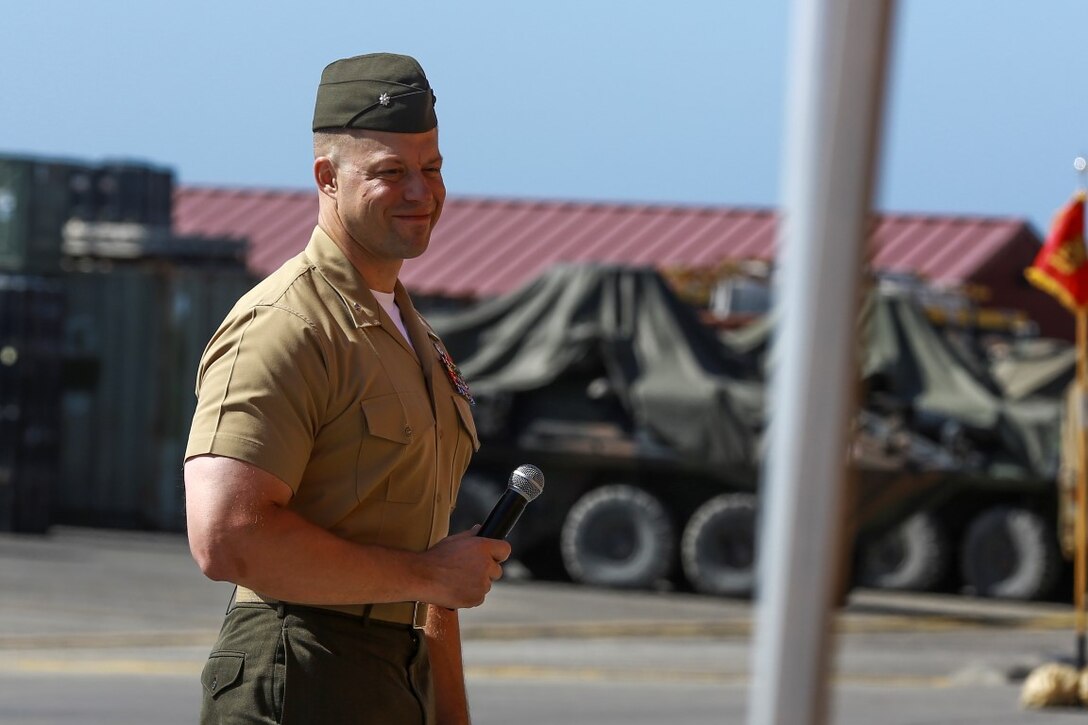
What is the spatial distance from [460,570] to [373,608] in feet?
0.49

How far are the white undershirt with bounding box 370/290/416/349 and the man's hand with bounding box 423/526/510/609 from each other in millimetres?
360

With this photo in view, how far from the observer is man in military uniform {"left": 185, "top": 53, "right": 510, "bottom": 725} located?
118 inches

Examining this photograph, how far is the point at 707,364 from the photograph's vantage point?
62.5ft

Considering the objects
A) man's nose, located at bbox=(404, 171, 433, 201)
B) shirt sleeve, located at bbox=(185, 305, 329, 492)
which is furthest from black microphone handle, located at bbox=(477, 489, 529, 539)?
man's nose, located at bbox=(404, 171, 433, 201)

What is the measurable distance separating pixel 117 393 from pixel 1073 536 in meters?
10.6

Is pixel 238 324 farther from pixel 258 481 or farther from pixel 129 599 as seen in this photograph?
pixel 129 599

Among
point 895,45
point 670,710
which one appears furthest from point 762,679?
point 670,710

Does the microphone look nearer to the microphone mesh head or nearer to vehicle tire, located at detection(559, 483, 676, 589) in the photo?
the microphone mesh head

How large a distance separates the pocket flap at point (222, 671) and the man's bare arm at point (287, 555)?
17cm

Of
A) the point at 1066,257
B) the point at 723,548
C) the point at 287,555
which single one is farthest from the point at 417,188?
the point at 723,548

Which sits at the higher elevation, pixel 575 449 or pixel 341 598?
pixel 341 598

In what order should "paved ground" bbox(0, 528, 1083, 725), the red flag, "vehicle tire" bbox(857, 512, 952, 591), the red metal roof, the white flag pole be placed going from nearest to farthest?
the white flag pole, "paved ground" bbox(0, 528, 1083, 725), the red flag, "vehicle tire" bbox(857, 512, 952, 591), the red metal roof

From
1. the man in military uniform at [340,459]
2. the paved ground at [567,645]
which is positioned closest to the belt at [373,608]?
the man in military uniform at [340,459]

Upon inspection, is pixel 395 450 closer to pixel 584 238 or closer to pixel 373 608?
pixel 373 608
